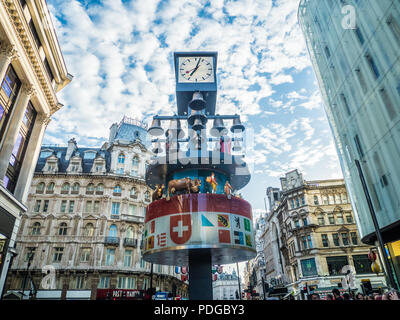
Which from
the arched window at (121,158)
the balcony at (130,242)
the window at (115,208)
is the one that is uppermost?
the arched window at (121,158)

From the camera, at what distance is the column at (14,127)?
20859mm

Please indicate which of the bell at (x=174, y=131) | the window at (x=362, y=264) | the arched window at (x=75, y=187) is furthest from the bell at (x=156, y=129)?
the window at (x=362, y=264)

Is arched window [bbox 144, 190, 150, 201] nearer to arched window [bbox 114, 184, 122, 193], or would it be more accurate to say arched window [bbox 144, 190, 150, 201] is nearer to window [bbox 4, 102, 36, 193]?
arched window [bbox 114, 184, 122, 193]

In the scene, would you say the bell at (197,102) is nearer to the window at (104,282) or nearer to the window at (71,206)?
the window at (104,282)

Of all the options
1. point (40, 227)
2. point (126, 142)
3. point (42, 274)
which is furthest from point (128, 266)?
point (126, 142)

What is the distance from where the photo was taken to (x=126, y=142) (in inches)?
2199

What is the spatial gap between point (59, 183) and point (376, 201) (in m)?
48.4

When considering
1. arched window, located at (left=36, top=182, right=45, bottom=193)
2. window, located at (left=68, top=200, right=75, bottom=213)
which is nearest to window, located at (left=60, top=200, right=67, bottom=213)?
window, located at (left=68, top=200, right=75, bottom=213)

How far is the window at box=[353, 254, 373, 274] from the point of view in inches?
1849

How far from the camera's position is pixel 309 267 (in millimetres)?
50094

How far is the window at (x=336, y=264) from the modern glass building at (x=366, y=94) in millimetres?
26559

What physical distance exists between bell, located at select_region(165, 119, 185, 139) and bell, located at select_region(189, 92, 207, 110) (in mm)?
2154

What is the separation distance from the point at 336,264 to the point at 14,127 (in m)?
52.8

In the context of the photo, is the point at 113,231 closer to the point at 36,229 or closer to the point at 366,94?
the point at 36,229
